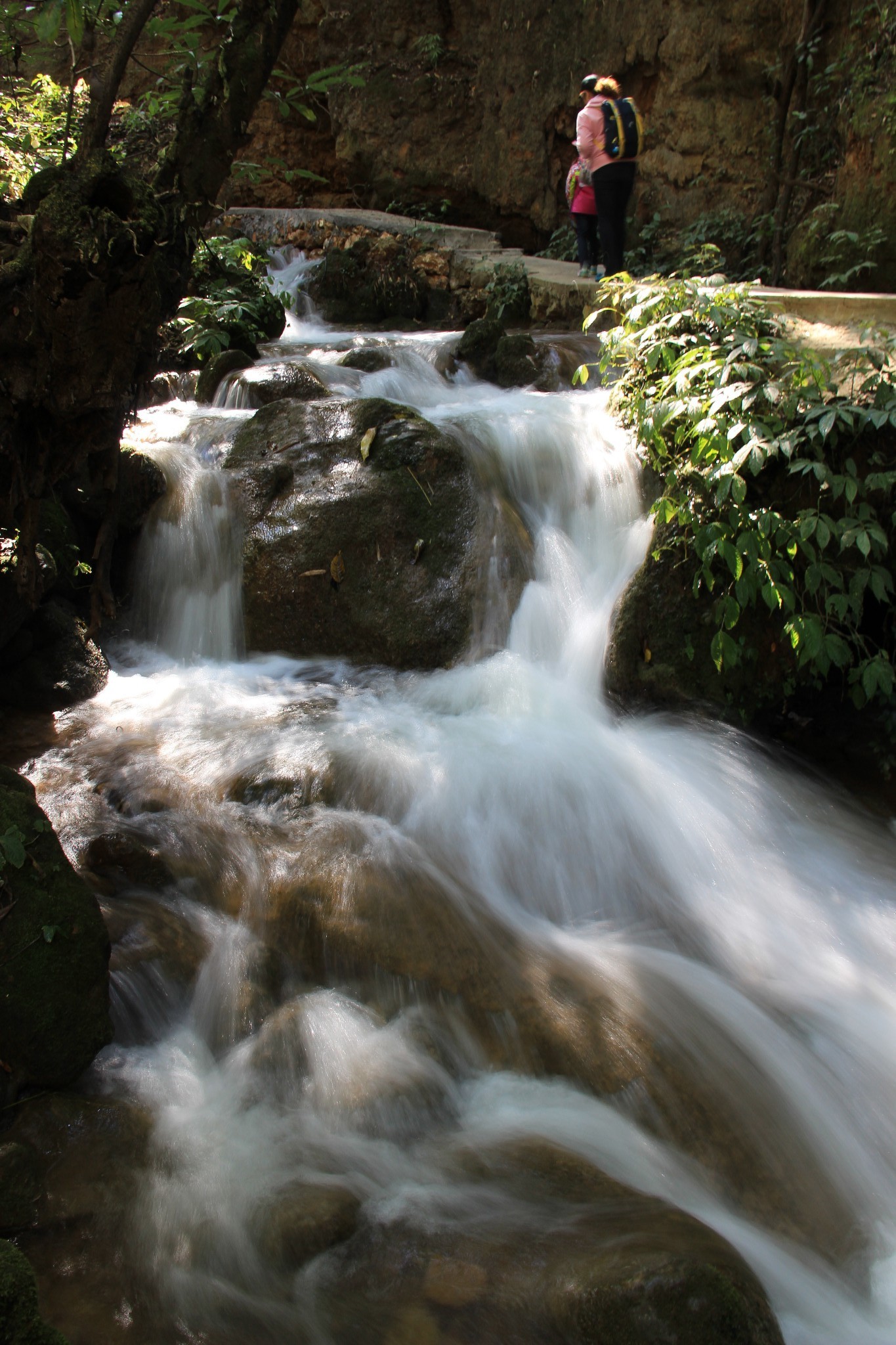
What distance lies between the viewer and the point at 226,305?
7.97 m

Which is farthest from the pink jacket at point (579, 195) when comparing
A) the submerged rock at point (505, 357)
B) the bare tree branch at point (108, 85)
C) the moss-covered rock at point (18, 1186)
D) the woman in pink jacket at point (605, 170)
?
the moss-covered rock at point (18, 1186)

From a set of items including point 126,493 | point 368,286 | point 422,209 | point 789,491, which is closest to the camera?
point 789,491

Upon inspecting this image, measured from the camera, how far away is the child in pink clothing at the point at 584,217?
8.62m

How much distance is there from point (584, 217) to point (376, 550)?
5.55 m

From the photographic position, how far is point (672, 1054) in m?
2.84

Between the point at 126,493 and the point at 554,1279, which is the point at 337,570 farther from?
the point at 554,1279

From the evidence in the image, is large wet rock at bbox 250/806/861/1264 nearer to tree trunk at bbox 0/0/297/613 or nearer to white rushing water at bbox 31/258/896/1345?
white rushing water at bbox 31/258/896/1345

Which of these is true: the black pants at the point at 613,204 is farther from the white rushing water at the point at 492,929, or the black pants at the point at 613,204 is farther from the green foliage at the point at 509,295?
the white rushing water at the point at 492,929

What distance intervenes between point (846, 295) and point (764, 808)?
13.3 ft

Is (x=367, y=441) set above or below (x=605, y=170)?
below

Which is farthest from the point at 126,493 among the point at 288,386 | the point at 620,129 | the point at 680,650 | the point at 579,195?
the point at 579,195

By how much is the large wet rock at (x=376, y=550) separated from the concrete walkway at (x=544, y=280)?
2297 millimetres

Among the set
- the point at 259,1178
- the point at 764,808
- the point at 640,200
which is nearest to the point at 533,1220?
the point at 259,1178

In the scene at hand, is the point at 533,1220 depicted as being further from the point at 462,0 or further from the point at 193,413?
the point at 462,0
